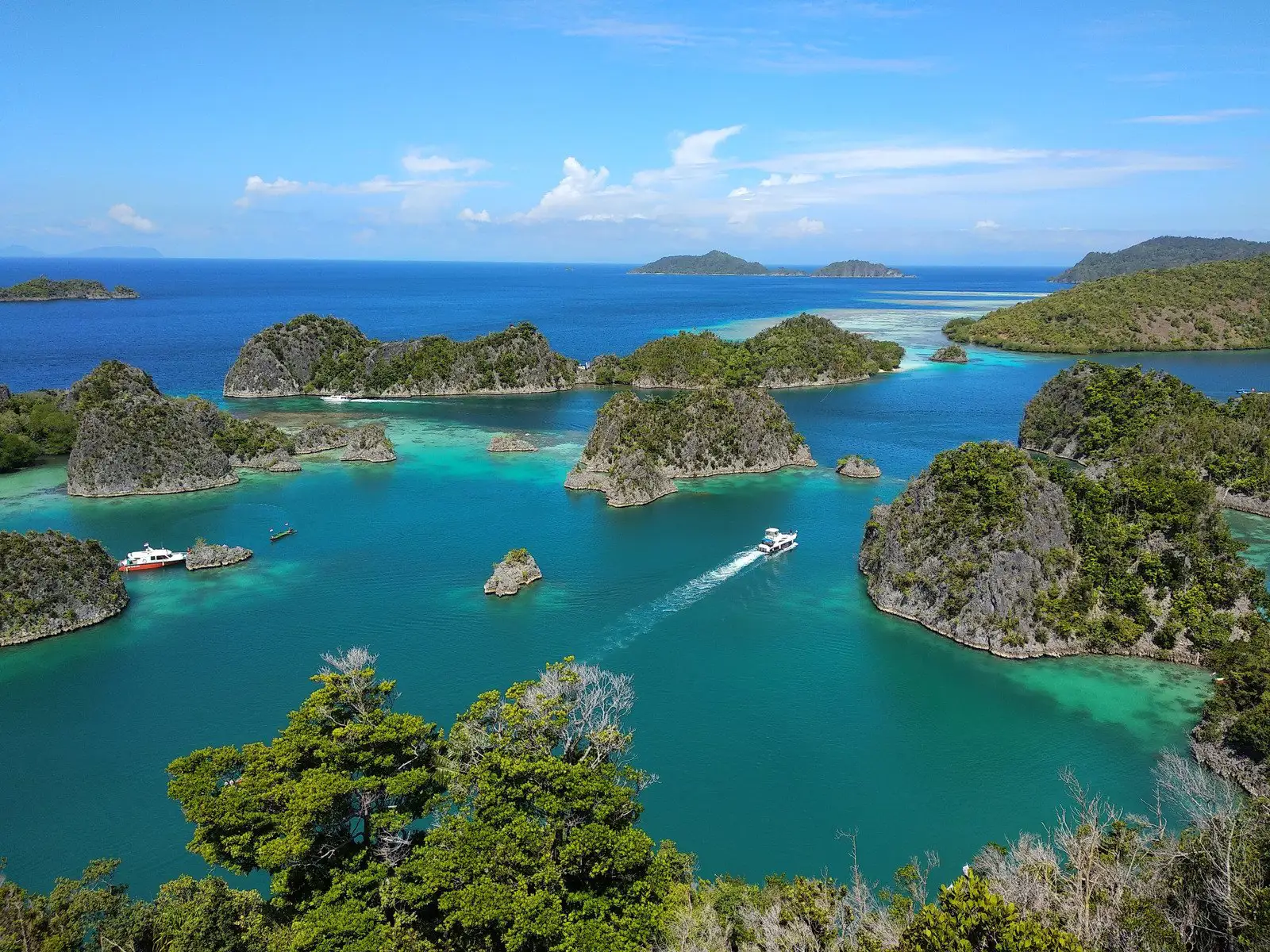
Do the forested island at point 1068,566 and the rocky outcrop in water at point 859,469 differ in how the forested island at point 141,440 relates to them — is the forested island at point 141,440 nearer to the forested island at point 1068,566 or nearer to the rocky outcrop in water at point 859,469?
the rocky outcrop in water at point 859,469

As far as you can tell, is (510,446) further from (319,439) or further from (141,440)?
(141,440)

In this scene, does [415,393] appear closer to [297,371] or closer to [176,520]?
[297,371]

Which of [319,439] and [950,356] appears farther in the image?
[950,356]

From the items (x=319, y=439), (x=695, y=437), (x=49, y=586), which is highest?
(x=695, y=437)

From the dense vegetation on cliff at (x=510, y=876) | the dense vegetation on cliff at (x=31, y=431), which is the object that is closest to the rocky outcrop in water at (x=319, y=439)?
the dense vegetation on cliff at (x=31, y=431)

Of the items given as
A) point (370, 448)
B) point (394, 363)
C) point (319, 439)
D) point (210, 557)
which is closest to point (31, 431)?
point (319, 439)

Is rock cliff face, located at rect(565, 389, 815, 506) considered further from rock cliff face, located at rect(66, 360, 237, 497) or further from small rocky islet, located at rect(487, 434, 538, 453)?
rock cliff face, located at rect(66, 360, 237, 497)
